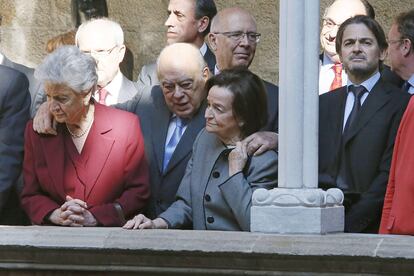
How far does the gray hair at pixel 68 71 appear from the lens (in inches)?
377

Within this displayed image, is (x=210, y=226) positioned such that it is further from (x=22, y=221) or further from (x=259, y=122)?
(x=22, y=221)

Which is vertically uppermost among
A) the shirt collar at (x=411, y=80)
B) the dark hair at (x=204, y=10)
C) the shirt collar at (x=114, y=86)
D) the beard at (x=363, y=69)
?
the dark hair at (x=204, y=10)

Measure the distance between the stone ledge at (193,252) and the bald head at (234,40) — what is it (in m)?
1.67

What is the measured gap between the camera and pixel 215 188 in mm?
9344

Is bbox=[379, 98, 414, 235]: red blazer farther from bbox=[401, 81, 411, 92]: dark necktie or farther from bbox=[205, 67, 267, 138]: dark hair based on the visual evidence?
bbox=[401, 81, 411, 92]: dark necktie

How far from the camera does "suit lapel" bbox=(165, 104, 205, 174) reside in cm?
982

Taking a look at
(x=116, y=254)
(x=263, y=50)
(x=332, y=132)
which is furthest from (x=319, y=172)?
(x=263, y=50)

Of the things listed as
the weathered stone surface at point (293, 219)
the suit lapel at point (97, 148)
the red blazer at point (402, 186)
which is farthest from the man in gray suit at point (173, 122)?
the red blazer at point (402, 186)

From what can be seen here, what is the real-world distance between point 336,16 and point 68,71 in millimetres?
1994

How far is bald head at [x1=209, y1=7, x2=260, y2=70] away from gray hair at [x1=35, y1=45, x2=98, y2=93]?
3.37 ft

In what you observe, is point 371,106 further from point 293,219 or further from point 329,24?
point 329,24

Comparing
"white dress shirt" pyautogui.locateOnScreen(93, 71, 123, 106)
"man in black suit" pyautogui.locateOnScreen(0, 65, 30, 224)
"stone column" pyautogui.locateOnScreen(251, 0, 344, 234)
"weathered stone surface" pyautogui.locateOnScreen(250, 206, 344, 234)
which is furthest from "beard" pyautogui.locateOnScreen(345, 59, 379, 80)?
"man in black suit" pyautogui.locateOnScreen(0, 65, 30, 224)

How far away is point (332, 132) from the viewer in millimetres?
9539

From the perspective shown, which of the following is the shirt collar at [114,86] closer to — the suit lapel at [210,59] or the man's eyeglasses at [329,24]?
the suit lapel at [210,59]
